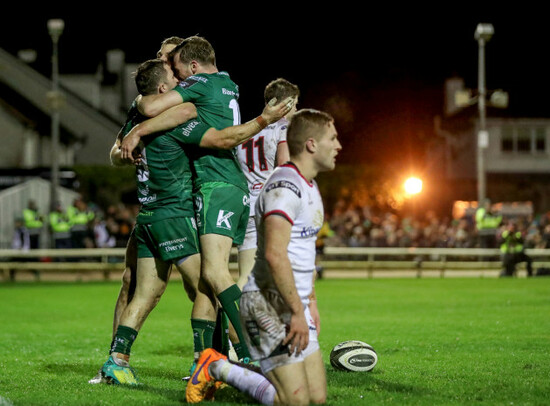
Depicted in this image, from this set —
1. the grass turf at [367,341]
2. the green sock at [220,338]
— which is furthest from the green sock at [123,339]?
the green sock at [220,338]

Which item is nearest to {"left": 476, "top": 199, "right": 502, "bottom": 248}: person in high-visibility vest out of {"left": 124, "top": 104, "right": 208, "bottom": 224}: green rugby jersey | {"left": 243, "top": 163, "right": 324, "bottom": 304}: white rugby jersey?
{"left": 124, "top": 104, "right": 208, "bottom": 224}: green rugby jersey

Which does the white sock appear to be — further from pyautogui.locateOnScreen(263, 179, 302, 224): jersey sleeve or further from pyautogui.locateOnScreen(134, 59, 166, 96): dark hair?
pyautogui.locateOnScreen(134, 59, 166, 96): dark hair

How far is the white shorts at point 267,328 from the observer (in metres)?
5.21

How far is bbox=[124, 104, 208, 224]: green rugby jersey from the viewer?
6828mm

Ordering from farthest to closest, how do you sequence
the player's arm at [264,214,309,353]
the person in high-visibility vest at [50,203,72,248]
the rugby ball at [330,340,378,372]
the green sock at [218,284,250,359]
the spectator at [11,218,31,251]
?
1. the spectator at [11,218,31,251]
2. the person in high-visibility vest at [50,203,72,248]
3. the rugby ball at [330,340,378,372]
4. the green sock at [218,284,250,359]
5. the player's arm at [264,214,309,353]

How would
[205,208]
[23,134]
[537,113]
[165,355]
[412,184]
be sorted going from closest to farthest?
1. [205,208]
2. [165,355]
3. [412,184]
4. [23,134]
5. [537,113]

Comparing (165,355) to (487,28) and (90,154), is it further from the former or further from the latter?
(90,154)

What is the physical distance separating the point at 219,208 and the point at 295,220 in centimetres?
145

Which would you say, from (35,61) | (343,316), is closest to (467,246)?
(343,316)

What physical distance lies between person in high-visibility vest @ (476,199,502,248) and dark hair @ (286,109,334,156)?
2326 cm

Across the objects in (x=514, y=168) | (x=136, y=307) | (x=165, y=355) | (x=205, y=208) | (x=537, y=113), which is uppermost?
(x=537, y=113)

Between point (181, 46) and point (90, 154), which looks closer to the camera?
point (181, 46)

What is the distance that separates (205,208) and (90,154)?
44135 mm

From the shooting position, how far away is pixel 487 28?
3269cm
